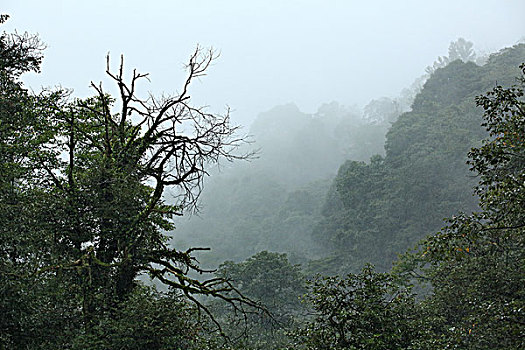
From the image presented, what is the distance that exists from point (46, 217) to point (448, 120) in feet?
110

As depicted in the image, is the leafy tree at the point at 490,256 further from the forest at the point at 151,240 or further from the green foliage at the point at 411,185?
the green foliage at the point at 411,185

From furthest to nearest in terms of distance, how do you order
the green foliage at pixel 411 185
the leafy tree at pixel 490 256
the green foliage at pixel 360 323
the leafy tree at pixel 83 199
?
the green foliage at pixel 411 185
the green foliage at pixel 360 323
the leafy tree at pixel 490 256
the leafy tree at pixel 83 199

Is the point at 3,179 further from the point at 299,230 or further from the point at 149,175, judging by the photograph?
the point at 299,230

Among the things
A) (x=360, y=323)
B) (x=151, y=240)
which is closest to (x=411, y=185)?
(x=360, y=323)

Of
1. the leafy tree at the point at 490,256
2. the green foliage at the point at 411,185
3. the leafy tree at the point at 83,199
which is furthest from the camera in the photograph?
the green foliage at the point at 411,185

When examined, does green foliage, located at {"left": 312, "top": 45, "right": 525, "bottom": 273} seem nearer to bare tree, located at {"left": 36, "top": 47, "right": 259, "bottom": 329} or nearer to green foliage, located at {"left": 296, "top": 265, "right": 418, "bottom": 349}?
green foliage, located at {"left": 296, "top": 265, "right": 418, "bottom": 349}

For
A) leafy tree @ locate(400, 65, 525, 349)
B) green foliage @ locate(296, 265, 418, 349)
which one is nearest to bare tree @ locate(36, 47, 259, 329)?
green foliage @ locate(296, 265, 418, 349)

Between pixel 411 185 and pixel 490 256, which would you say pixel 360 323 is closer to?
pixel 490 256

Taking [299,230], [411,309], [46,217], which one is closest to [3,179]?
[46,217]

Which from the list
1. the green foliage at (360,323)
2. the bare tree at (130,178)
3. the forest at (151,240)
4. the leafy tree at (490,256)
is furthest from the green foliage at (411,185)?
the bare tree at (130,178)

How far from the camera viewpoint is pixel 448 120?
32531 millimetres

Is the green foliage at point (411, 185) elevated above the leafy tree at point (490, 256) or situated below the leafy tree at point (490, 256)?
above

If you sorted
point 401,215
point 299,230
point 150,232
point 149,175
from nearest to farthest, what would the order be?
1. point 150,232
2. point 149,175
3. point 401,215
4. point 299,230

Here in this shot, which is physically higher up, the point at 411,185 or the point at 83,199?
the point at 411,185
